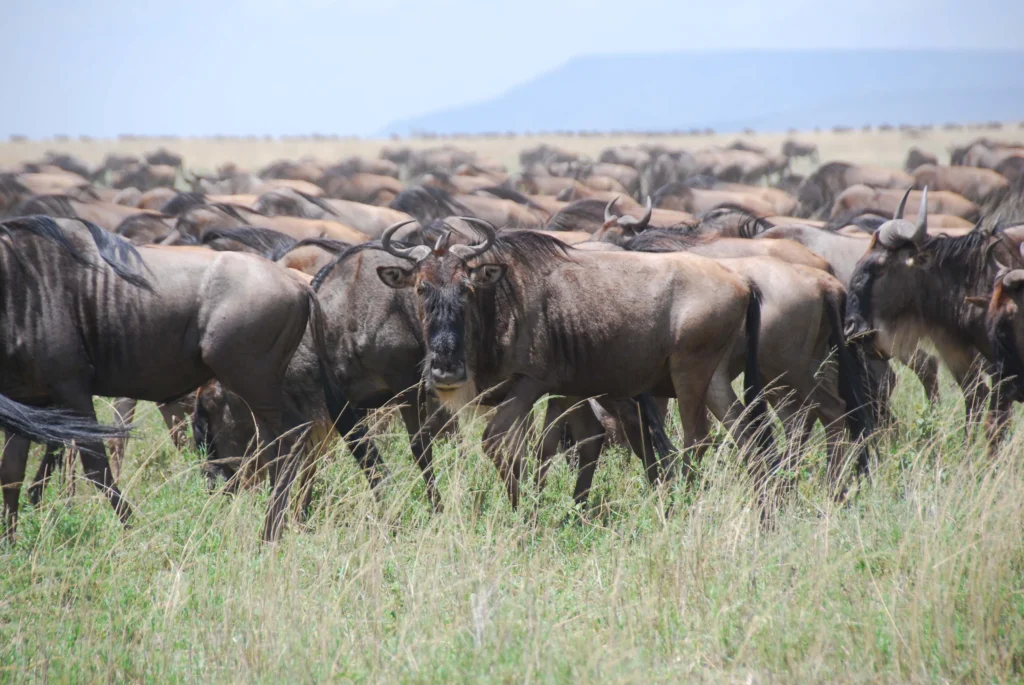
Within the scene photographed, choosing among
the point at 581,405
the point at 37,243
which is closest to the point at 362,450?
the point at 581,405

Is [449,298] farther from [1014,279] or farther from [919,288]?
[919,288]

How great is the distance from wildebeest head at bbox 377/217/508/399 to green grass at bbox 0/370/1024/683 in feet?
1.31

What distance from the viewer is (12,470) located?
582cm

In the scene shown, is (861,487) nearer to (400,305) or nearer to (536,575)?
(536,575)

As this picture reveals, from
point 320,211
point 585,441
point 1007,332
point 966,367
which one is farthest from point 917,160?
point 585,441

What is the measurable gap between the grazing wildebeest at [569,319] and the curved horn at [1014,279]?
4.61 feet

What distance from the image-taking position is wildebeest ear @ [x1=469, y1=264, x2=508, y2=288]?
566 cm

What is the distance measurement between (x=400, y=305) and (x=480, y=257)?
760 millimetres

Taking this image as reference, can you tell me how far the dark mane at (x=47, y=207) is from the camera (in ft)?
44.0

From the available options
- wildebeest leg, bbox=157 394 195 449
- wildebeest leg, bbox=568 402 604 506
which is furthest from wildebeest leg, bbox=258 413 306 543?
wildebeest leg, bbox=157 394 195 449

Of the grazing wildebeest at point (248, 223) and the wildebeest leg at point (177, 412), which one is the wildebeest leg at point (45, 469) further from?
the grazing wildebeest at point (248, 223)

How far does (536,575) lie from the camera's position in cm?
458

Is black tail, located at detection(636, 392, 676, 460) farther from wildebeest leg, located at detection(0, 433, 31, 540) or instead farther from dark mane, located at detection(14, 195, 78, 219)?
dark mane, located at detection(14, 195, 78, 219)

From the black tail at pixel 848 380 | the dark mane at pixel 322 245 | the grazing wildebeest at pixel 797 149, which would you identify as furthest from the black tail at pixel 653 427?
the grazing wildebeest at pixel 797 149
